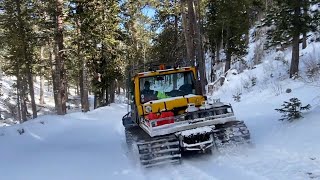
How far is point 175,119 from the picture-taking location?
877cm

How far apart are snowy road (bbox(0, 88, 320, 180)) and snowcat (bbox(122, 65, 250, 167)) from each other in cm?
34

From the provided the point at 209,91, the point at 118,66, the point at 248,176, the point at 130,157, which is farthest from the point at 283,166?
the point at 118,66

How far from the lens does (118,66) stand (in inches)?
1141

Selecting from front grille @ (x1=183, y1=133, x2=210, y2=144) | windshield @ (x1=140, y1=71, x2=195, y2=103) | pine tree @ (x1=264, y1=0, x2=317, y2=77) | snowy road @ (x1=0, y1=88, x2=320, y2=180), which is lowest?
snowy road @ (x1=0, y1=88, x2=320, y2=180)

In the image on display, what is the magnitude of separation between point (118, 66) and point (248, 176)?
2306cm

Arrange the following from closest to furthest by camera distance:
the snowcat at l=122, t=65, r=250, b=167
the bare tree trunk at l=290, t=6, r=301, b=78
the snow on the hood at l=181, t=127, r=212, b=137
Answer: the snowcat at l=122, t=65, r=250, b=167 < the snow on the hood at l=181, t=127, r=212, b=137 < the bare tree trunk at l=290, t=6, r=301, b=78

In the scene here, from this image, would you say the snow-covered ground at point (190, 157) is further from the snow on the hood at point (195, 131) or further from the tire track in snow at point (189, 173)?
the snow on the hood at point (195, 131)

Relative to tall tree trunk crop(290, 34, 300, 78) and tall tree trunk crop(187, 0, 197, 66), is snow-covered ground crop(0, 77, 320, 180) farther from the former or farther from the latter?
tall tree trunk crop(187, 0, 197, 66)

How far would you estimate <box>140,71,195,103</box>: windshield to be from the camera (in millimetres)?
10273

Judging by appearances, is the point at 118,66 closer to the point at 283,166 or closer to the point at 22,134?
the point at 22,134

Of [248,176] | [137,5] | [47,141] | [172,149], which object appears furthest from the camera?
[137,5]

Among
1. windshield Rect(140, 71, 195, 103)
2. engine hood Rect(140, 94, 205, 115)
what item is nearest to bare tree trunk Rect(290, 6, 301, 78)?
windshield Rect(140, 71, 195, 103)

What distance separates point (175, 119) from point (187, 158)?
42.8 inches

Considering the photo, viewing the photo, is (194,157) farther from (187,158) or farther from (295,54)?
(295,54)
